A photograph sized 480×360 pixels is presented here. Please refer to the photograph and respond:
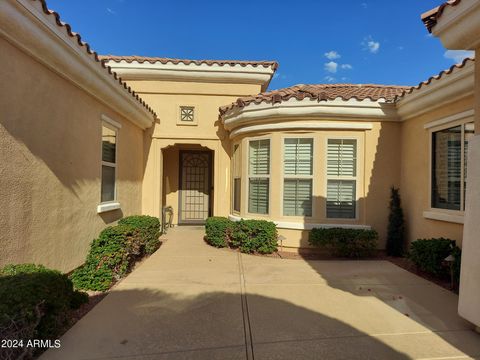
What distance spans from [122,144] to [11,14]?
4.08 metres

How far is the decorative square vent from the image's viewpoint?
9.42m

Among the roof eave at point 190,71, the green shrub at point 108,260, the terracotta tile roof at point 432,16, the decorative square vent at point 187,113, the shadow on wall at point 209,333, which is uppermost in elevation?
the roof eave at point 190,71

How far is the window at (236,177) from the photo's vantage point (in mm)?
8273

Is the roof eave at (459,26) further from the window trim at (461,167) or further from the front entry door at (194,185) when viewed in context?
the front entry door at (194,185)

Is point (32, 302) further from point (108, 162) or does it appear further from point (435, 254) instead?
point (435, 254)

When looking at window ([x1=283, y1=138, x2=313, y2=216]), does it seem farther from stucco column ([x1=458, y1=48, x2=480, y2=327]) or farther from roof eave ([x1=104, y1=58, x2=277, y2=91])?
stucco column ([x1=458, y1=48, x2=480, y2=327])

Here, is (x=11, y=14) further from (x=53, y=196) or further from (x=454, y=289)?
(x=454, y=289)

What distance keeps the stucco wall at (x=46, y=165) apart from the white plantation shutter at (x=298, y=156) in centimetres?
430

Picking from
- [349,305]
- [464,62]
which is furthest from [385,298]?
[464,62]

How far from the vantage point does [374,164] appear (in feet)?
23.0

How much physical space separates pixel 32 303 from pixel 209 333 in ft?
5.75

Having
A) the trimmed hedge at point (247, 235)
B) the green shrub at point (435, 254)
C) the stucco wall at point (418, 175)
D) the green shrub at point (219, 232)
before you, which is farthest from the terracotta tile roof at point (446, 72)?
the green shrub at point (219, 232)

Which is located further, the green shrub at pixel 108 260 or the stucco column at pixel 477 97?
the green shrub at pixel 108 260

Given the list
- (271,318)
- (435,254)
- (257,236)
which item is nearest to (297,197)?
(257,236)
